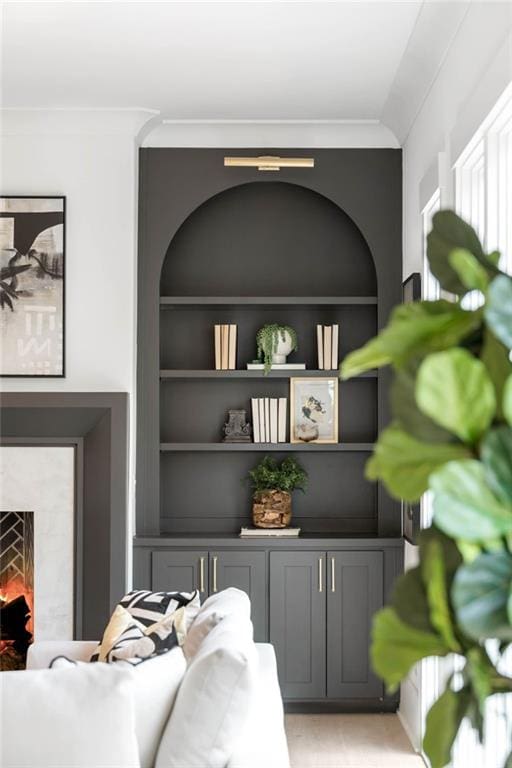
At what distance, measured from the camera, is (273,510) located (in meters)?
4.70

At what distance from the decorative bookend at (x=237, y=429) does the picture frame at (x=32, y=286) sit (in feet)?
2.90

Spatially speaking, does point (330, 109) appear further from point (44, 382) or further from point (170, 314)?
point (44, 382)

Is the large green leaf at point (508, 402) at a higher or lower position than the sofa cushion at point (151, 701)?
higher

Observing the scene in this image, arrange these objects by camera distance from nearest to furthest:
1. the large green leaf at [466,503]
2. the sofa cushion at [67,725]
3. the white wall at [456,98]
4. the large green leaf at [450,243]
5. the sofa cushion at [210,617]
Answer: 1. the large green leaf at [466,503]
2. the large green leaf at [450,243]
3. the sofa cushion at [67,725]
4. the white wall at [456,98]
5. the sofa cushion at [210,617]

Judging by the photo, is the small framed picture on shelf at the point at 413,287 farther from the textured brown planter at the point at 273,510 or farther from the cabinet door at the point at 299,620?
the cabinet door at the point at 299,620

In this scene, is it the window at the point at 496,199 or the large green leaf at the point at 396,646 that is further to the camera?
the window at the point at 496,199

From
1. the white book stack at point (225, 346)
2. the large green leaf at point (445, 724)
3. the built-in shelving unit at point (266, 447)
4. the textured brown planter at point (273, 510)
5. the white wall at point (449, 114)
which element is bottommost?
the textured brown planter at point (273, 510)

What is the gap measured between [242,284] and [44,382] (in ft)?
3.85

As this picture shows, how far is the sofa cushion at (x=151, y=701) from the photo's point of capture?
218 centimetres

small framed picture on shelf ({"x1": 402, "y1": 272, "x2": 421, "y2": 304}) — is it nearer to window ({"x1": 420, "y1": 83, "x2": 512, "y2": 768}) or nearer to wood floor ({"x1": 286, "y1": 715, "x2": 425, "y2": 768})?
window ({"x1": 420, "y1": 83, "x2": 512, "y2": 768})

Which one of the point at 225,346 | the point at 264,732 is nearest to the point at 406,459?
the point at 264,732

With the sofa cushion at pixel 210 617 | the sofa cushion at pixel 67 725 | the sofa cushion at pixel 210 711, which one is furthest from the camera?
the sofa cushion at pixel 210 617

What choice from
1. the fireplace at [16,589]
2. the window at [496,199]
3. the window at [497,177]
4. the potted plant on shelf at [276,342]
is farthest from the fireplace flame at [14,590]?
the window at [497,177]

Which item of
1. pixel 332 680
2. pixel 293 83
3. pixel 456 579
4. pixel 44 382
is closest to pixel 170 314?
pixel 44 382
